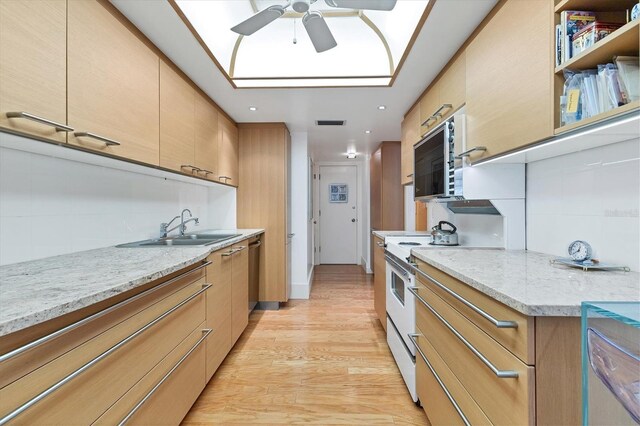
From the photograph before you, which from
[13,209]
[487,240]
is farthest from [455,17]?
[13,209]

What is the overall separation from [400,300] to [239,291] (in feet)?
4.36

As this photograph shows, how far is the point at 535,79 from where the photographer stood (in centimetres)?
112

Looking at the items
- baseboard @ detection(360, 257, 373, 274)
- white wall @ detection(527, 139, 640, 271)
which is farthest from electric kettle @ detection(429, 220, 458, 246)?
baseboard @ detection(360, 257, 373, 274)

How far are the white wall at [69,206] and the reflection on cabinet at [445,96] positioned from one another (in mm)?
2221

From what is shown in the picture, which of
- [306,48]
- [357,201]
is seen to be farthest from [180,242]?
[357,201]

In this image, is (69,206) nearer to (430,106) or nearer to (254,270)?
(254,270)

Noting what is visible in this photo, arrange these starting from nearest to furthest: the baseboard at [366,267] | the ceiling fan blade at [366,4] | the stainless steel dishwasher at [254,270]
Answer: the ceiling fan blade at [366,4] < the stainless steel dishwasher at [254,270] < the baseboard at [366,267]

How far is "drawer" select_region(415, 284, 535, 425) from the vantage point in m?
0.71

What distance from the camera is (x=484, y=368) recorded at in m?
0.87

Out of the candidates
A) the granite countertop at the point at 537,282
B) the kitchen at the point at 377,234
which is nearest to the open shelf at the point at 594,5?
the kitchen at the point at 377,234

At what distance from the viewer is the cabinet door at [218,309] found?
5.69ft

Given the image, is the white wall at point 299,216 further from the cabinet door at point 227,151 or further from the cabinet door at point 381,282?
the cabinet door at point 381,282

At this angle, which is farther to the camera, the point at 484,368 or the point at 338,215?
the point at 338,215

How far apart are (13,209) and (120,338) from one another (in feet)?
2.73
